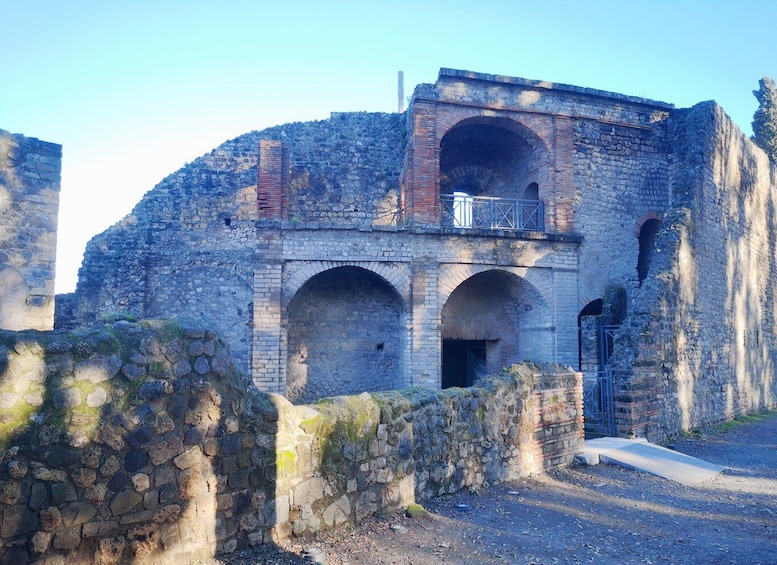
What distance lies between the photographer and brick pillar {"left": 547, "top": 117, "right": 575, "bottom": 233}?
44.9 ft

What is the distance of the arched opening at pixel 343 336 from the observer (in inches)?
527

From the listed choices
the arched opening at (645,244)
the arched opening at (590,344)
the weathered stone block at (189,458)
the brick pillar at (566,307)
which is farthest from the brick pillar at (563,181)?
the weathered stone block at (189,458)

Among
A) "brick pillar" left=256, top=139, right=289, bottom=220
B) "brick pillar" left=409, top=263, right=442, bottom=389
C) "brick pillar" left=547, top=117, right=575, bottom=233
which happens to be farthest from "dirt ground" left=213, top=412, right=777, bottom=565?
"brick pillar" left=256, top=139, right=289, bottom=220

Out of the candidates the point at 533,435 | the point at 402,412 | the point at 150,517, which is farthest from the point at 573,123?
the point at 150,517

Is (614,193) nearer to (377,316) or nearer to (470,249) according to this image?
(470,249)

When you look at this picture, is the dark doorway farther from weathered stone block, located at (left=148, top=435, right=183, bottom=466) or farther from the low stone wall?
weathered stone block, located at (left=148, top=435, right=183, bottom=466)

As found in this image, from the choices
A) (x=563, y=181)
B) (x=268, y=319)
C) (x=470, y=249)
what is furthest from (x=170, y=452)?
(x=563, y=181)

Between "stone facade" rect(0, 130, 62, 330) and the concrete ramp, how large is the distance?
27.1 ft

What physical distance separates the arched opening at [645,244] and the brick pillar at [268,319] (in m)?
9.70

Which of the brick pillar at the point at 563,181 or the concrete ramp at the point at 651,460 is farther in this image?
the brick pillar at the point at 563,181

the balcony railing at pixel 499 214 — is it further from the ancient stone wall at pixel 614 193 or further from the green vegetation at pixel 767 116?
the green vegetation at pixel 767 116

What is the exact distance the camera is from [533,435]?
7.34 metres

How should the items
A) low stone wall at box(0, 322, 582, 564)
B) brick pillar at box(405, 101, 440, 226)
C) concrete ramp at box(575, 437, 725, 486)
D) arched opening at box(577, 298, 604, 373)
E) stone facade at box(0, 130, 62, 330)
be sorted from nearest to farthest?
low stone wall at box(0, 322, 582, 564)
concrete ramp at box(575, 437, 725, 486)
stone facade at box(0, 130, 62, 330)
arched opening at box(577, 298, 604, 373)
brick pillar at box(405, 101, 440, 226)

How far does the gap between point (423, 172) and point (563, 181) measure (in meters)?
3.64
